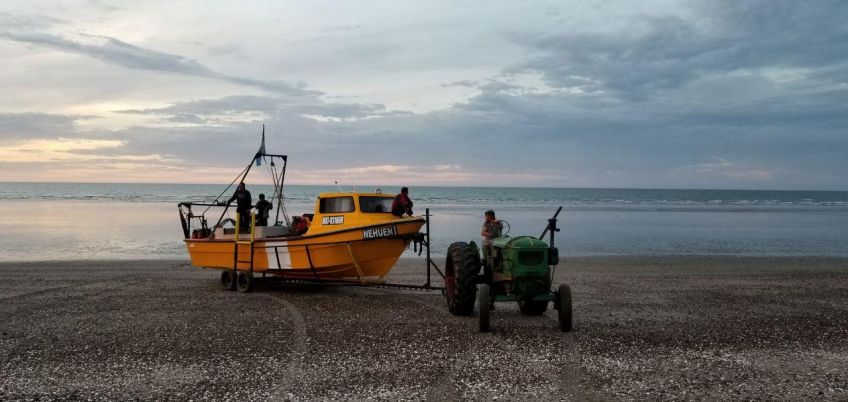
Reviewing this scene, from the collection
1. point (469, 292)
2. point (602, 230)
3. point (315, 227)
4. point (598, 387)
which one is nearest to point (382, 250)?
point (315, 227)

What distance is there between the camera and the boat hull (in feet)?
41.9

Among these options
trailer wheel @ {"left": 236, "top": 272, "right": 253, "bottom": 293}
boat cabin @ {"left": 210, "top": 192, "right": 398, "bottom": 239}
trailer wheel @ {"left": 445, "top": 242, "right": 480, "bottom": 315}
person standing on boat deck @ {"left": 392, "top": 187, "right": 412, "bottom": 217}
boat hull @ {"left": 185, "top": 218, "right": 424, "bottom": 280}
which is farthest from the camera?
trailer wheel @ {"left": 236, "top": 272, "right": 253, "bottom": 293}

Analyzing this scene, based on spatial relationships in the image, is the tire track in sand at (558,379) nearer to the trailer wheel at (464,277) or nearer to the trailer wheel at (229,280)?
the trailer wheel at (464,277)

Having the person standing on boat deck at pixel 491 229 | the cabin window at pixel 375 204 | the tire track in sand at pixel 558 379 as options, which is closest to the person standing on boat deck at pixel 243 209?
the cabin window at pixel 375 204

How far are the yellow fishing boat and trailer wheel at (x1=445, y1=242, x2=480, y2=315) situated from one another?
2.12m

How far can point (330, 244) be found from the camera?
42.8 ft

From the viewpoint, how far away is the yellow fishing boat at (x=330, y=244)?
12.9 meters

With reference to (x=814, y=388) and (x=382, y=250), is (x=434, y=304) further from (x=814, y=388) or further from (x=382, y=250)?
(x=814, y=388)

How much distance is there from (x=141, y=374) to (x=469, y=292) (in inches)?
210

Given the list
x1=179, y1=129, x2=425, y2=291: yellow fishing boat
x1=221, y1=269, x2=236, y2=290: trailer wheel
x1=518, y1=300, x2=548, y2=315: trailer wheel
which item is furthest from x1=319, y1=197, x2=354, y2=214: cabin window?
x1=518, y1=300, x2=548, y2=315: trailer wheel

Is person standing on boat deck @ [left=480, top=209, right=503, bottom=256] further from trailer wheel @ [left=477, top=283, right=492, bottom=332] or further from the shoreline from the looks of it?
the shoreline

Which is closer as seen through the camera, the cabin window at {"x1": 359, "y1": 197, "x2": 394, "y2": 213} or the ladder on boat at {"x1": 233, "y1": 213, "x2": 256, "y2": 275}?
the cabin window at {"x1": 359, "y1": 197, "x2": 394, "y2": 213}

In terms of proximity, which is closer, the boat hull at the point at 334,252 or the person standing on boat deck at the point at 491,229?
the person standing on boat deck at the point at 491,229

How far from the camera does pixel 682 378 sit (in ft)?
24.5
